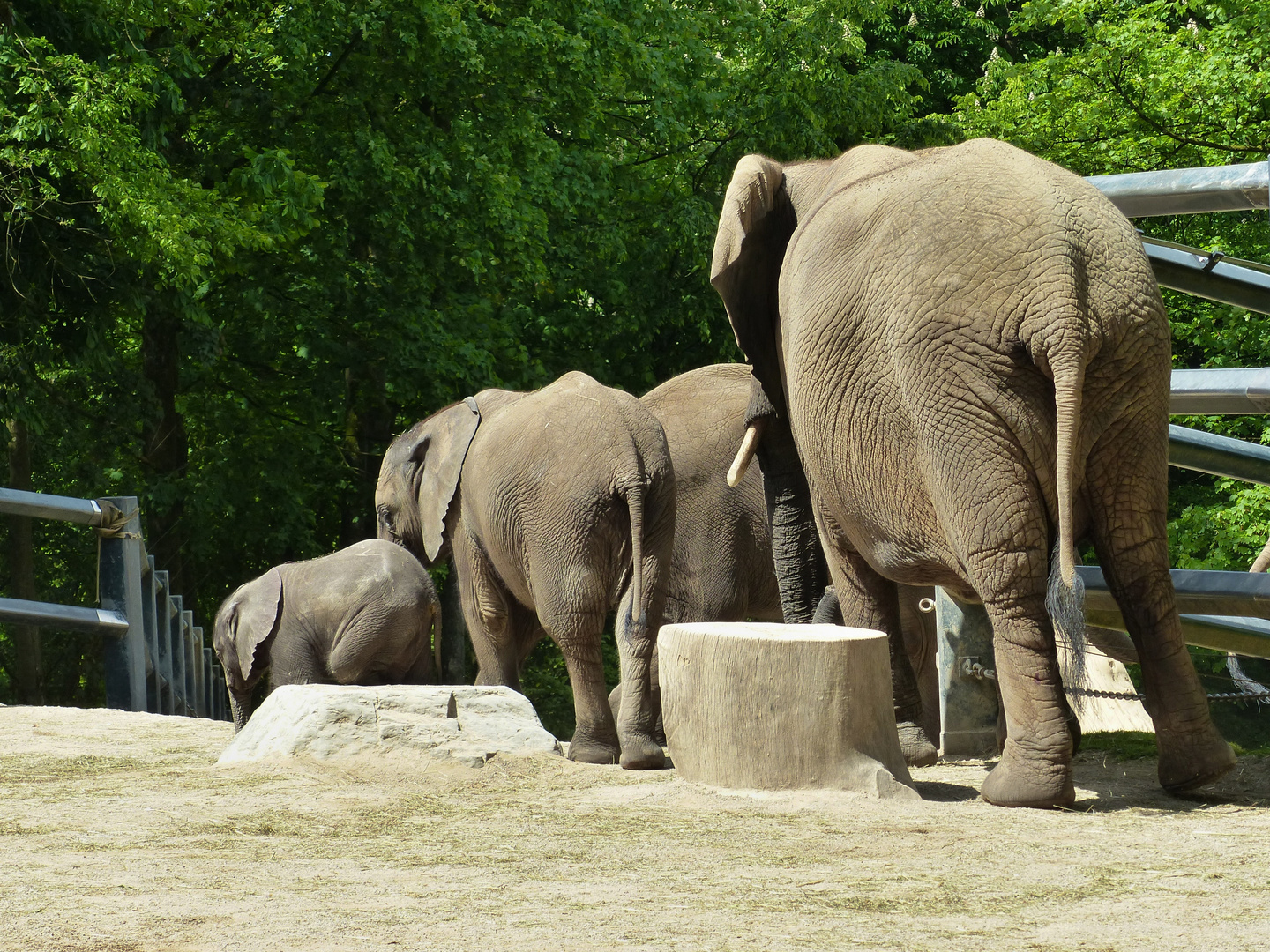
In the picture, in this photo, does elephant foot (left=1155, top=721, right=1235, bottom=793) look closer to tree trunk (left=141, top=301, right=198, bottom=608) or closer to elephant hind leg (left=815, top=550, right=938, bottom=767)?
elephant hind leg (left=815, top=550, right=938, bottom=767)

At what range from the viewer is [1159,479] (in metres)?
4.96

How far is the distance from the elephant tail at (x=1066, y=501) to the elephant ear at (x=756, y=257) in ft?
6.18

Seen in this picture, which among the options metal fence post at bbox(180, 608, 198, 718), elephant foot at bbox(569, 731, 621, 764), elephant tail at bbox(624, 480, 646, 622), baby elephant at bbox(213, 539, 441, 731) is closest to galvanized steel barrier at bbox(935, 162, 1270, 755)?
elephant tail at bbox(624, 480, 646, 622)

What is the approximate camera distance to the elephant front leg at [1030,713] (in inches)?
189

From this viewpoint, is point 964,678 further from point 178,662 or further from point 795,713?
point 178,662

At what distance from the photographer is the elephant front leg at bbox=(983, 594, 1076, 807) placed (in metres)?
4.80

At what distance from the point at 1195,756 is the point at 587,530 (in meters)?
3.63

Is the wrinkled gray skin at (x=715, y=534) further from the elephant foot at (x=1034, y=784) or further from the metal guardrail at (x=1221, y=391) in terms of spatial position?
the elephant foot at (x=1034, y=784)

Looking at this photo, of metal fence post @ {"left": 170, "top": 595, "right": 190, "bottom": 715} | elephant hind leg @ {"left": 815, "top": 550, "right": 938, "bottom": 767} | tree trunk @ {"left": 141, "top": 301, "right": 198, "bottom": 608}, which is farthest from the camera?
tree trunk @ {"left": 141, "top": 301, "right": 198, "bottom": 608}

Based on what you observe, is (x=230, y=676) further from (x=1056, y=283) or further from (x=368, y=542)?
(x=1056, y=283)

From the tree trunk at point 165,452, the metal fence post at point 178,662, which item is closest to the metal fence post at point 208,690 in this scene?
the metal fence post at point 178,662

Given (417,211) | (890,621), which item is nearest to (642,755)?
(890,621)

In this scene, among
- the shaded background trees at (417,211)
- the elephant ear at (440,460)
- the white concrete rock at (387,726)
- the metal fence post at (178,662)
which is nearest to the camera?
the white concrete rock at (387,726)

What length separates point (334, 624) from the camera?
8.60 metres
